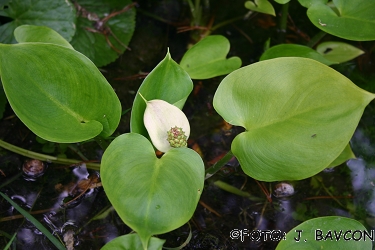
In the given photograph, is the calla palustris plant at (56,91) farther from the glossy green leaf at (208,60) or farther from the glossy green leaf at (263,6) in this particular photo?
the glossy green leaf at (263,6)

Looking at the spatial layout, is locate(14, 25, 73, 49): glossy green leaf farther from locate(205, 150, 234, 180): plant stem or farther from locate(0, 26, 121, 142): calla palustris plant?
locate(205, 150, 234, 180): plant stem

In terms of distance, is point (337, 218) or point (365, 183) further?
point (365, 183)

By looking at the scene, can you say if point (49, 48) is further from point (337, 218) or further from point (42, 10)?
point (337, 218)

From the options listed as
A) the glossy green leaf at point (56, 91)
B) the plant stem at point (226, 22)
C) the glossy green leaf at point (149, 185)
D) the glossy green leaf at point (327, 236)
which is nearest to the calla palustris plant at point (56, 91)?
the glossy green leaf at point (56, 91)

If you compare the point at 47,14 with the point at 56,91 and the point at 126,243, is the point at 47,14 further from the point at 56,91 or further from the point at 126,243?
the point at 126,243

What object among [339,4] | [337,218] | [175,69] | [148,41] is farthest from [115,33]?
[337,218]

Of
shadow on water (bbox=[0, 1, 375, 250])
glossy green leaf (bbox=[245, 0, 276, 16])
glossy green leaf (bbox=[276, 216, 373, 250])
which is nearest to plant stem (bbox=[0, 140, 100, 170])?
shadow on water (bbox=[0, 1, 375, 250])
